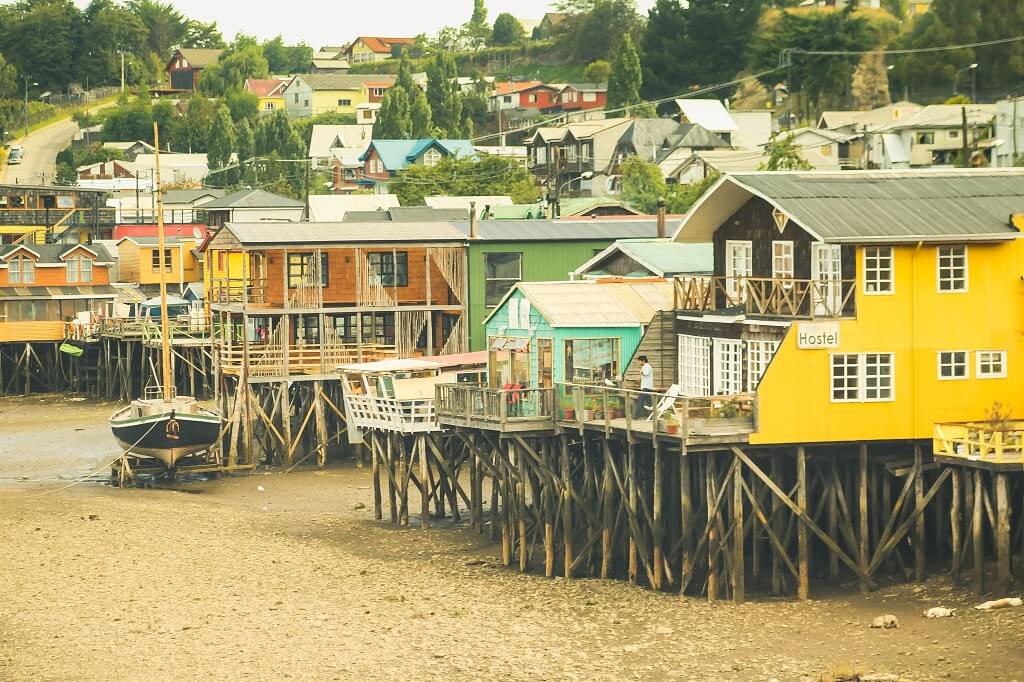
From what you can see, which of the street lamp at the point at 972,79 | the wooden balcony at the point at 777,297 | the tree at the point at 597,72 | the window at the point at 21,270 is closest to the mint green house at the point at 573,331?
the wooden balcony at the point at 777,297

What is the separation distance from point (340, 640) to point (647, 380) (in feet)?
31.0

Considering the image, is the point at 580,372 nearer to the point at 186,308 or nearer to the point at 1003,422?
the point at 1003,422

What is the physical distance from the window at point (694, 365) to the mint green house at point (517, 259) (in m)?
16.8

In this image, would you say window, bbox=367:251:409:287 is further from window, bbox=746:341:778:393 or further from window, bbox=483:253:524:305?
window, bbox=746:341:778:393

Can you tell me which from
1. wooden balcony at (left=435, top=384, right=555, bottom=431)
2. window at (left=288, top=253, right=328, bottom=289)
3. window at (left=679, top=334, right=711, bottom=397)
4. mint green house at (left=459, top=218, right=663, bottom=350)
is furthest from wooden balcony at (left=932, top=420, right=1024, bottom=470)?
window at (left=288, top=253, right=328, bottom=289)

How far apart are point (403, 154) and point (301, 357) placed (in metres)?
66.5

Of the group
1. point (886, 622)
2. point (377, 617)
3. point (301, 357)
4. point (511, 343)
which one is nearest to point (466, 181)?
point (301, 357)

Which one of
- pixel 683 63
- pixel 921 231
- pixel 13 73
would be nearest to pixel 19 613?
pixel 921 231

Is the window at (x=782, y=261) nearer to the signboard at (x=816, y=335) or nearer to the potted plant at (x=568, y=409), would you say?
the signboard at (x=816, y=335)

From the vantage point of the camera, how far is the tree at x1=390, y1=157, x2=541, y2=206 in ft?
332

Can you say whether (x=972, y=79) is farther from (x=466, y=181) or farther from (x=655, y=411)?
(x=655, y=411)

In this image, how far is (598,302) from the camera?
40.9m

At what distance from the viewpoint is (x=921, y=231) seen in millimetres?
33594

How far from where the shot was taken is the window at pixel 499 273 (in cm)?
5606
